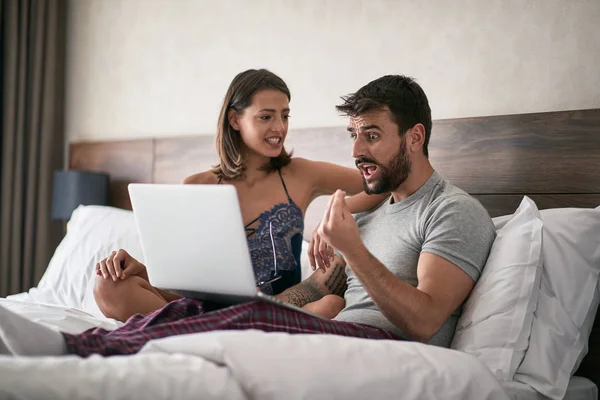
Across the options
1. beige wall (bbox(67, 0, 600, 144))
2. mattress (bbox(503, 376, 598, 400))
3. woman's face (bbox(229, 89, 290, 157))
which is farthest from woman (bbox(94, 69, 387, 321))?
mattress (bbox(503, 376, 598, 400))

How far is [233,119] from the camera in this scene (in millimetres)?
2340

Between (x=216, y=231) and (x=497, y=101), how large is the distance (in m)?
1.16

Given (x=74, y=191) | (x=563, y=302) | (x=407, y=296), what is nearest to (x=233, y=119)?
(x=407, y=296)

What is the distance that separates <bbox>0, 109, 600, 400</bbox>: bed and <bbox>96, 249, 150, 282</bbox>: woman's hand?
5.5 inches

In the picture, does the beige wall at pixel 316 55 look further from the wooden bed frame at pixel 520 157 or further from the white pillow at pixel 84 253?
the white pillow at pixel 84 253

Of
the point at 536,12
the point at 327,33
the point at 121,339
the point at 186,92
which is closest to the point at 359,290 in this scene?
the point at 121,339

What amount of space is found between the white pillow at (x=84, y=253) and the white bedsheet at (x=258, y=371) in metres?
1.43

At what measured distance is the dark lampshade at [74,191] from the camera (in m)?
3.43

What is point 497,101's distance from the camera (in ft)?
7.24

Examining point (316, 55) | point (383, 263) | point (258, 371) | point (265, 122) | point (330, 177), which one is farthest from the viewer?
point (316, 55)

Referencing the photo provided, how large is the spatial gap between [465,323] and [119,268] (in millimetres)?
965

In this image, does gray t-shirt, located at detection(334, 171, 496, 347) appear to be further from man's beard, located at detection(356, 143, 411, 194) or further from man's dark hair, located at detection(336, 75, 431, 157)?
man's dark hair, located at detection(336, 75, 431, 157)

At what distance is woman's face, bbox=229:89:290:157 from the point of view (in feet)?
7.40

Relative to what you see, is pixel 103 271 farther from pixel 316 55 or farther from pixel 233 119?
pixel 316 55
